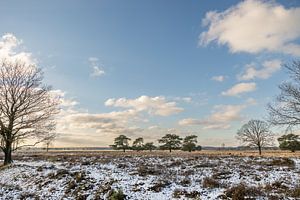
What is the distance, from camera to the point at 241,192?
41.4 feet

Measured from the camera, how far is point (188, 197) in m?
13.0

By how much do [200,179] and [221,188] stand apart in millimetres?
2336

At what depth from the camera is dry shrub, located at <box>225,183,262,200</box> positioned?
40.5 ft

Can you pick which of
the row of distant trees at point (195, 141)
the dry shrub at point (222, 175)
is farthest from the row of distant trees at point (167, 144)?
the dry shrub at point (222, 175)

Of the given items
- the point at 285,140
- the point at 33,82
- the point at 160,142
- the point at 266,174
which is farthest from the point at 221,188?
the point at 160,142

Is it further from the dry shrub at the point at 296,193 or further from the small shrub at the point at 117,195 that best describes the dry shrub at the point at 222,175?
the small shrub at the point at 117,195

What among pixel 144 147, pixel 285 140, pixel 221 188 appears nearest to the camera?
pixel 221 188

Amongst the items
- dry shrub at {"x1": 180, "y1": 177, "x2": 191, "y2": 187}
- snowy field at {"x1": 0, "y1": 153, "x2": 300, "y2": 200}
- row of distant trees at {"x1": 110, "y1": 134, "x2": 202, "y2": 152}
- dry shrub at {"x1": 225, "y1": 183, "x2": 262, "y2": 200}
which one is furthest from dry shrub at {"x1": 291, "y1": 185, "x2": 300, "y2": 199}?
row of distant trees at {"x1": 110, "y1": 134, "x2": 202, "y2": 152}

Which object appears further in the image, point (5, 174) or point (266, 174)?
point (5, 174)

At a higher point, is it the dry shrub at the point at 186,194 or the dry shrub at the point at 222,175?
the dry shrub at the point at 222,175

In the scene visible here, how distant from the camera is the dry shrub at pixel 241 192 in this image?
486 inches

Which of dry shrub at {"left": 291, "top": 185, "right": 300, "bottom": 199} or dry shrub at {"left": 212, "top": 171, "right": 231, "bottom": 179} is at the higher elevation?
dry shrub at {"left": 212, "top": 171, "right": 231, "bottom": 179}

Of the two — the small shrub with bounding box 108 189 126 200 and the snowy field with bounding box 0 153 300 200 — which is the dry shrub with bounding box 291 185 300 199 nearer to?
the snowy field with bounding box 0 153 300 200

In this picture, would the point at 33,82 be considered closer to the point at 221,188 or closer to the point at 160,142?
the point at 221,188
